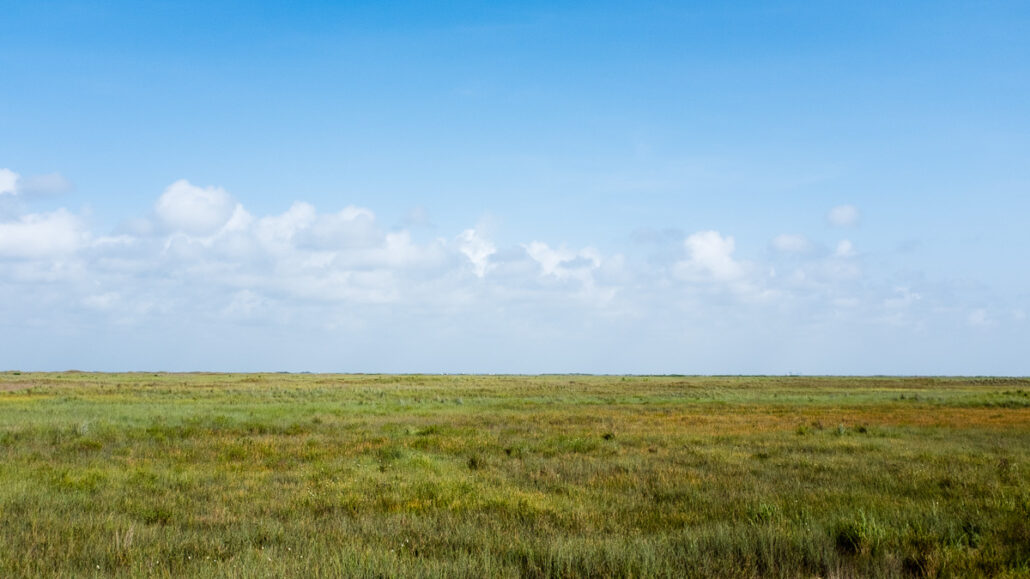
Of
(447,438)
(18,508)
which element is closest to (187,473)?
(18,508)

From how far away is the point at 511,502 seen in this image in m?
10.4

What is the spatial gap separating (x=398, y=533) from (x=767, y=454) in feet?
37.7

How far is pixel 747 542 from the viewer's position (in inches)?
285

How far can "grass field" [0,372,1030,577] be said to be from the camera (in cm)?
675

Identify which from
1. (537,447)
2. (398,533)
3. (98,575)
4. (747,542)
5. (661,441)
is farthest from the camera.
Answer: (661,441)

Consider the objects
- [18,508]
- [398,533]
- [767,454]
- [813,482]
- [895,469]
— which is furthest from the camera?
[767,454]

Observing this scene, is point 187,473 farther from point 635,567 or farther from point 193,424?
point 193,424

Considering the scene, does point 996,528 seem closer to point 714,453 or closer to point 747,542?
point 747,542

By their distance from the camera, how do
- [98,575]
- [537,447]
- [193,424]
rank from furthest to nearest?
[193,424], [537,447], [98,575]

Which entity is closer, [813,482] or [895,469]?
[813,482]

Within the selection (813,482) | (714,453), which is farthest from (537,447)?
(813,482)

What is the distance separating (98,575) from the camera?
6.34 meters

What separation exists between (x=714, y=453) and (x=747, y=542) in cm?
979

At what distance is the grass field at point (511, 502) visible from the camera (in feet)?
22.2
